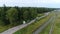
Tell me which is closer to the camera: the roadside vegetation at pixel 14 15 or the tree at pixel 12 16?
the tree at pixel 12 16

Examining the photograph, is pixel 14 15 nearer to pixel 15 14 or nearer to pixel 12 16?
pixel 12 16

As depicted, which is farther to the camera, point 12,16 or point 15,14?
point 15,14

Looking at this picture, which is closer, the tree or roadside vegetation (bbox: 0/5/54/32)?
the tree

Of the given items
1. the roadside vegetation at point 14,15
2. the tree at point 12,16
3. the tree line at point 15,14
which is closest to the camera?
the tree at point 12,16

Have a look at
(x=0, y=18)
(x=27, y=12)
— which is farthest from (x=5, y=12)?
(x=27, y=12)

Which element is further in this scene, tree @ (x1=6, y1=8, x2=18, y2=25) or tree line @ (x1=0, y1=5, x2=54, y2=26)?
tree line @ (x1=0, y1=5, x2=54, y2=26)

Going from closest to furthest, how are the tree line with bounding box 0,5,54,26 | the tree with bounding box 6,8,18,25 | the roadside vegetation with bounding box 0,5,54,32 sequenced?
the tree with bounding box 6,8,18,25 → the roadside vegetation with bounding box 0,5,54,32 → the tree line with bounding box 0,5,54,26

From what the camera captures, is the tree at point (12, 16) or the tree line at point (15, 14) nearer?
the tree at point (12, 16)

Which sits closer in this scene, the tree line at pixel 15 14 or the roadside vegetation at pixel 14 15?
the roadside vegetation at pixel 14 15

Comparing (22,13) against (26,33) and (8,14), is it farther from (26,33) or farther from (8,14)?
(26,33)

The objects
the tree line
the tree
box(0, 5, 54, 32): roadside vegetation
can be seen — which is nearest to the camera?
the tree

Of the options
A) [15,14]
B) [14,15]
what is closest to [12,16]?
[14,15]

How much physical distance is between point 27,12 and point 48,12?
2173 centimetres

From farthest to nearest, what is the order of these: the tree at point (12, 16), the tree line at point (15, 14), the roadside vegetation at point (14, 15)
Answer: the tree line at point (15, 14) → the roadside vegetation at point (14, 15) → the tree at point (12, 16)
